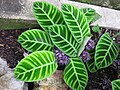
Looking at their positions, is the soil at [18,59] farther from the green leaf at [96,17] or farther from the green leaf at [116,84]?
the green leaf at [96,17]

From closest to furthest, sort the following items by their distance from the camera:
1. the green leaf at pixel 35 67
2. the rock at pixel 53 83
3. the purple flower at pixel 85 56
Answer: the green leaf at pixel 35 67 < the rock at pixel 53 83 < the purple flower at pixel 85 56

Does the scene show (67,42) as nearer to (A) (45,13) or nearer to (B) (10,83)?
(A) (45,13)

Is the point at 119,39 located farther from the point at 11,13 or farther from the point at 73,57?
the point at 11,13

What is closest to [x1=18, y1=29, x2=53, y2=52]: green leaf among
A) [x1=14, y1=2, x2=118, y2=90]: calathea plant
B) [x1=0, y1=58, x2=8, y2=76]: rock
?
[x1=14, y1=2, x2=118, y2=90]: calathea plant

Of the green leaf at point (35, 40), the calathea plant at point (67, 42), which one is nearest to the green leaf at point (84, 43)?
the calathea plant at point (67, 42)

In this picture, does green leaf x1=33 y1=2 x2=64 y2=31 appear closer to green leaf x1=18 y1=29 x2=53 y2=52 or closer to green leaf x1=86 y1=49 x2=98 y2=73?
green leaf x1=18 y1=29 x2=53 y2=52
